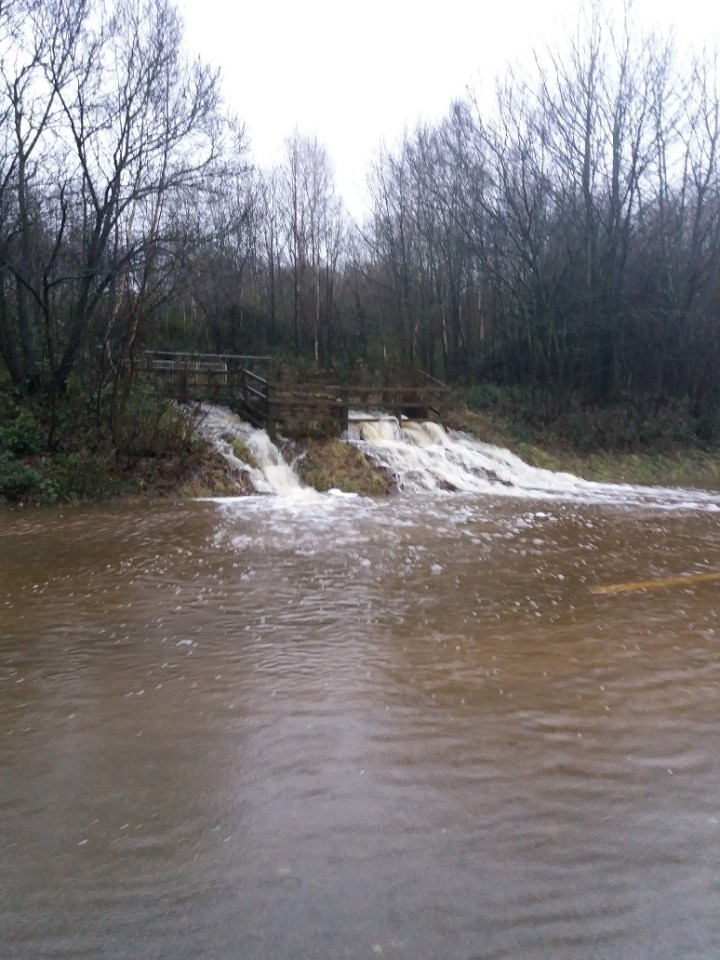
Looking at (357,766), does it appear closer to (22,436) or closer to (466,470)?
(22,436)

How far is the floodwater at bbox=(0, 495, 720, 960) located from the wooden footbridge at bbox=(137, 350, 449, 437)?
1061cm

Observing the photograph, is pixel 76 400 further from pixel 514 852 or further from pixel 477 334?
pixel 477 334

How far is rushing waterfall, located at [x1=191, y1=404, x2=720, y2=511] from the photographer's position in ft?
56.2

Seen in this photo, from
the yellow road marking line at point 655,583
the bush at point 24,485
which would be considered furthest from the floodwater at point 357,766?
the bush at point 24,485

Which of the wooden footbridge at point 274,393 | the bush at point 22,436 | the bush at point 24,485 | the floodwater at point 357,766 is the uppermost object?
the wooden footbridge at point 274,393

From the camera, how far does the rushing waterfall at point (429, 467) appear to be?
17.1 meters

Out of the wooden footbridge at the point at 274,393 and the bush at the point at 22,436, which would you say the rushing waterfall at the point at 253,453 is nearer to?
the wooden footbridge at the point at 274,393

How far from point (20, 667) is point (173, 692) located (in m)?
1.43

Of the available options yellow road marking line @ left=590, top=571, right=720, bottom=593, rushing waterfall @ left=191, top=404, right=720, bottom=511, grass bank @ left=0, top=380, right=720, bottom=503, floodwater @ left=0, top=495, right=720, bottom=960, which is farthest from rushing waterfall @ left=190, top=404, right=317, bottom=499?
yellow road marking line @ left=590, top=571, right=720, bottom=593

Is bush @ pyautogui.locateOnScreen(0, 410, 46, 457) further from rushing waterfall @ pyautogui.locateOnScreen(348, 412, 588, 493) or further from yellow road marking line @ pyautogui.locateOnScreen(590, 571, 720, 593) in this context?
yellow road marking line @ pyautogui.locateOnScreen(590, 571, 720, 593)

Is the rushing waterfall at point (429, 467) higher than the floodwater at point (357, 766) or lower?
higher

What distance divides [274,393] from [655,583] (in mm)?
12633

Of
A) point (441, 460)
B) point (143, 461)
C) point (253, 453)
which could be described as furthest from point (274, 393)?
point (441, 460)

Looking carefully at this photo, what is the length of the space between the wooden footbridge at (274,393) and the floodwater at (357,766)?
10614mm
